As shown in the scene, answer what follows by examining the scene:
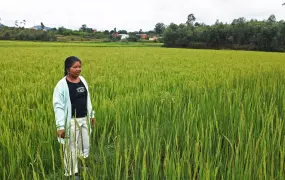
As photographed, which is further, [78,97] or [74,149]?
[78,97]

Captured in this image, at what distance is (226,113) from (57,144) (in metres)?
1.47

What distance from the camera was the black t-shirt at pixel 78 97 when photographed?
199 cm

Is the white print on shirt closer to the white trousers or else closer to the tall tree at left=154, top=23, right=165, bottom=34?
the white trousers

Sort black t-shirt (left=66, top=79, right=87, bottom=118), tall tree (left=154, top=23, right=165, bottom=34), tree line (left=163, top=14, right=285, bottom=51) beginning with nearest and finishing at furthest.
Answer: black t-shirt (left=66, top=79, right=87, bottom=118)
tree line (left=163, top=14, right=285, bottom=51)
tall tree (left=154, top=23, right=165, bottom=34)

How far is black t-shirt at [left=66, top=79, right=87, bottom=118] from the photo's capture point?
1992 mm

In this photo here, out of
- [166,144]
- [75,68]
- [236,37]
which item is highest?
[236,37]

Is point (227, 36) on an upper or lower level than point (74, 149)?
upper

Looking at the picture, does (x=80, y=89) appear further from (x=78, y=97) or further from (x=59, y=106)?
(x=59, y=106)

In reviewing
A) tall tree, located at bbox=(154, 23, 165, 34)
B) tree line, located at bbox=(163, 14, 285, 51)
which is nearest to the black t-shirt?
tree line, located at bbox=(163, 14, 285, 51)

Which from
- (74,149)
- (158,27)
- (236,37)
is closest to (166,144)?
(74,149)

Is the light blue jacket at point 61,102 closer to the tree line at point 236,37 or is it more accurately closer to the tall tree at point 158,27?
the tree line at point 236,37

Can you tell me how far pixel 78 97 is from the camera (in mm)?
2031

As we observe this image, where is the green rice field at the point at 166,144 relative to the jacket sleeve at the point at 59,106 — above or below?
below

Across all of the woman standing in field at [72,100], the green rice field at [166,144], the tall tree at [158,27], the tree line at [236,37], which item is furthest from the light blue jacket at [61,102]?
the tall tree at [158,27]
